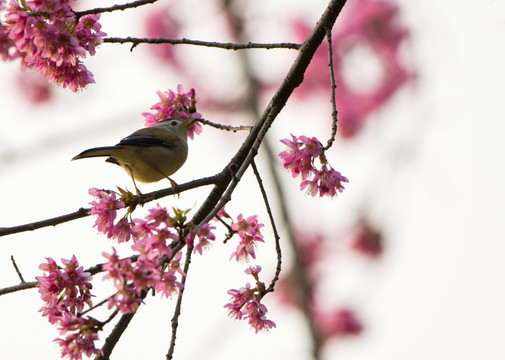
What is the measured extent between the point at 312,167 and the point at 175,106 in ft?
3.40

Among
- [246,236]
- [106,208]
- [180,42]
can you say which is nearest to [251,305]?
[246,236]

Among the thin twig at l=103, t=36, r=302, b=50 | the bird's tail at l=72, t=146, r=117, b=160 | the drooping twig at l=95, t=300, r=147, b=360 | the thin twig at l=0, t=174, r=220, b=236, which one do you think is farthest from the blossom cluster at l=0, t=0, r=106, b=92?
the drooping twig at l=95, t=300, r=147, b=360

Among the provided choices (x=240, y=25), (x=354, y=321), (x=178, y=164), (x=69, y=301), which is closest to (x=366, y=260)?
(x=354, y=321)

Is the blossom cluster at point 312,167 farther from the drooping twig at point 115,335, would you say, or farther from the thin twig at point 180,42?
the drooping twig at point 115,335

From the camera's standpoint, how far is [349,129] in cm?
1048

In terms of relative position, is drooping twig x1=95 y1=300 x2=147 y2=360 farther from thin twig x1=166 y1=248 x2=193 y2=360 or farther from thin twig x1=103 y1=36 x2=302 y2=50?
thin twig x1=103 y1=36 x2=302 y2=50

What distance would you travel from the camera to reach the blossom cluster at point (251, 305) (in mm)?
3258

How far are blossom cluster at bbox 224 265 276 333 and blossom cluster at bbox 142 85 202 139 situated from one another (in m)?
1.24

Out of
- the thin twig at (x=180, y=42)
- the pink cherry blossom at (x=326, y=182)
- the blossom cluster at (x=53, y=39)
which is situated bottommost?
the pink cherry blossom at (x=326, y=182)

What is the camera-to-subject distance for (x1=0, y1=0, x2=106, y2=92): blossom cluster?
297 centimetres

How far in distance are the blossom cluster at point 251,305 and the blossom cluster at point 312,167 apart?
1.76 feet

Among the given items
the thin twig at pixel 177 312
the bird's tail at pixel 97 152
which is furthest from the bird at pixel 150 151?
the thin twig at pixel 177 312

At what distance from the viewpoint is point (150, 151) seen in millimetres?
4367

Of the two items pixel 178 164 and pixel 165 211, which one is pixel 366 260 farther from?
pixel 165 211
